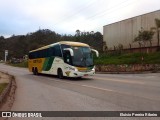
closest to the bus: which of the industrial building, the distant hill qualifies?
the industrial building

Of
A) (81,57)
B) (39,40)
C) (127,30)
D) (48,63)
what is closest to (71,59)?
(81,57)

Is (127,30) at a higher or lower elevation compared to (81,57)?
higher

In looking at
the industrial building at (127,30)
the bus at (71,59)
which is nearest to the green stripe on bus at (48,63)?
the bus at (71,59)

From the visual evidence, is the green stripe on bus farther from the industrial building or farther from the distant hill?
the distant hill

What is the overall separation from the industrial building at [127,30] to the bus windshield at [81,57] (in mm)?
30168

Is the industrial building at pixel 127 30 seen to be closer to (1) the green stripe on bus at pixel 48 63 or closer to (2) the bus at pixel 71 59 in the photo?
(1) the green stripe on bus at pixel 48 63

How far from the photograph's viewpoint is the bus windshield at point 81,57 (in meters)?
25.7

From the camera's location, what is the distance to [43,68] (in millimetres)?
33969

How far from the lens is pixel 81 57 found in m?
25.9

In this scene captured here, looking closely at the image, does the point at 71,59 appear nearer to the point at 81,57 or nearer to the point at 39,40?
the point at 81,57

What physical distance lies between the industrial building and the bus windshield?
30168 mm

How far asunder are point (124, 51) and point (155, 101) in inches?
1984

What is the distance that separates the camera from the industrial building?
55.9 meters

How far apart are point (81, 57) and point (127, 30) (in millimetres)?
38338
